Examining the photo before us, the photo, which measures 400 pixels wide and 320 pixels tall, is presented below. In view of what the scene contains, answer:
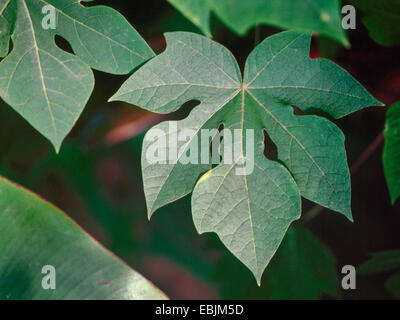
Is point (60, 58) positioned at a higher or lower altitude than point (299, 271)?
higher

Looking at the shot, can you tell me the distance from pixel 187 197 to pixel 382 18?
95cm

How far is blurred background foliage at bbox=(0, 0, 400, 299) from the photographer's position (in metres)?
1.13

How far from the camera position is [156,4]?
3.88 ft

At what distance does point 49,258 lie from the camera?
0.87 m

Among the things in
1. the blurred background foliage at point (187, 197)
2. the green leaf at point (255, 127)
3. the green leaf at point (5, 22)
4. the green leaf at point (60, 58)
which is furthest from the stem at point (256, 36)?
the green leaf at point (5, 22)

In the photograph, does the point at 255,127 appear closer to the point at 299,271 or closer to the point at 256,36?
the point at 256,36

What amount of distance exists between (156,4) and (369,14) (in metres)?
0.61

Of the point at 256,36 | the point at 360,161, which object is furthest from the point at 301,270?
the point at 256,36

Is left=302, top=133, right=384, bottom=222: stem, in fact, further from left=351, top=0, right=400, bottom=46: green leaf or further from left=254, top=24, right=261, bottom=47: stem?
left=254, top=24, right=261, bottom=47: stem

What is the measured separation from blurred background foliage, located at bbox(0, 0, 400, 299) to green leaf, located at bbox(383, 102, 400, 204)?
1.06 feet

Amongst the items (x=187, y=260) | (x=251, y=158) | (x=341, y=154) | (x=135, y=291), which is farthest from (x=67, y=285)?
(x=187, y=260)

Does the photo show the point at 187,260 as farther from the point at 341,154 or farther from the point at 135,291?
the point at 341,154

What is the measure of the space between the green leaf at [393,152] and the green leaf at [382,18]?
0.55 feet

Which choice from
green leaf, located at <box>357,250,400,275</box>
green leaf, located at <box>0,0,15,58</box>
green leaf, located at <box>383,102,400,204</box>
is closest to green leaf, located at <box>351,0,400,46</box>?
green leaf, located at <box>383,102,400,204</box>
